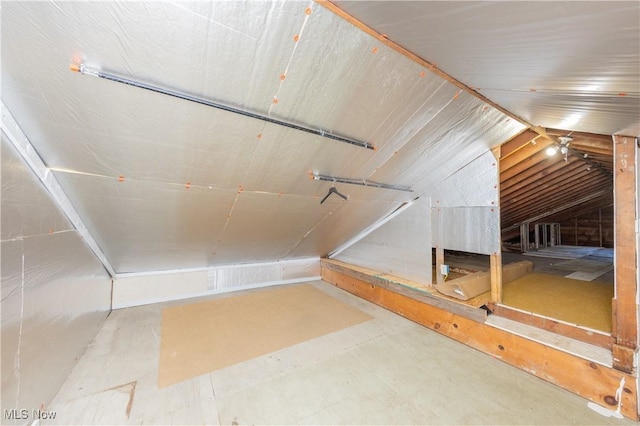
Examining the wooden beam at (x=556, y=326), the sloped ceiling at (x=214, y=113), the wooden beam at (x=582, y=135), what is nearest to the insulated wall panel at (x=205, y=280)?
the sloped ceiling at (x=214, y=113)

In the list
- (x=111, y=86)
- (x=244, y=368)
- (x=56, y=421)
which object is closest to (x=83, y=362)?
(x=56, y=421)

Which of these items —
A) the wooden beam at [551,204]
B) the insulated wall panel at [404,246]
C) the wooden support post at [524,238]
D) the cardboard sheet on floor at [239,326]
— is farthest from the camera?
the wooden support post at [524,238]

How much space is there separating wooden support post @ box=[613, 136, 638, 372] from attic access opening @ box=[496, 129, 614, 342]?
298mm

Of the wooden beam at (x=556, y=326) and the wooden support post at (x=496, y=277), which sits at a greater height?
the wooden support post at (x=496, y=277)

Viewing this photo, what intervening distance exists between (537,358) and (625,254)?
102 centimetres

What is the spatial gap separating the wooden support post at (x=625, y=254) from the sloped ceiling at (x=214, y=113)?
33.0 inches

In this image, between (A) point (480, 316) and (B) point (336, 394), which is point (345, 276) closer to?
(A) point (480, 316)

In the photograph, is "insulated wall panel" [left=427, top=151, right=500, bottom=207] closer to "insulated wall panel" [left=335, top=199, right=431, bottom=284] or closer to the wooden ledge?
"insulated wall panel" [left=335, top=199, right=431, bottom=284]

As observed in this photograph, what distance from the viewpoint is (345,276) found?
175 inches

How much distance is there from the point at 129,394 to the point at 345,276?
3222 mm

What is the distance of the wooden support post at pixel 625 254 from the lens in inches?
66.6

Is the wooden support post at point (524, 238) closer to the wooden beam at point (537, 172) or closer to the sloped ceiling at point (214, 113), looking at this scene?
the wooden beam at point (537, 172)

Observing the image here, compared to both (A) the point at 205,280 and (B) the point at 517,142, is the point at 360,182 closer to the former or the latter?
(B) the point at 517,142

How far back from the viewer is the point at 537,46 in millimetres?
987
